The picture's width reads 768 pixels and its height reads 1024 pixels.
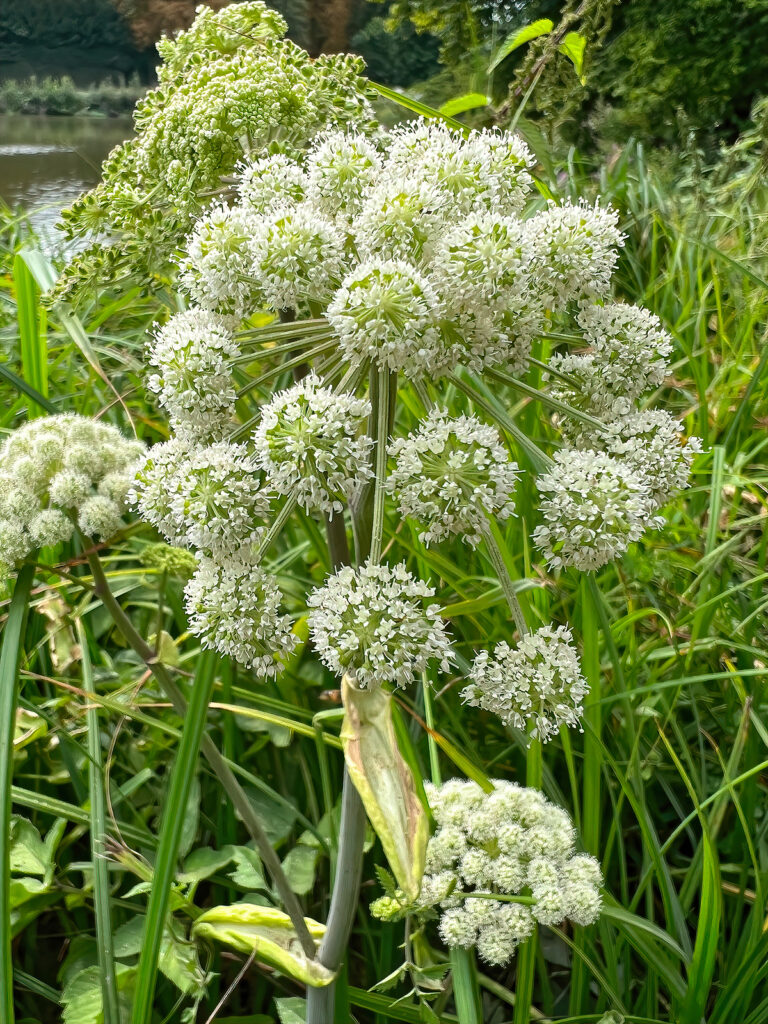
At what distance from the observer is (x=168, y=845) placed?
79 centimetres

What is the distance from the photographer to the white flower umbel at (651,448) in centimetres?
77

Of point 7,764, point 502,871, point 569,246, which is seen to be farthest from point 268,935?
point 569,246

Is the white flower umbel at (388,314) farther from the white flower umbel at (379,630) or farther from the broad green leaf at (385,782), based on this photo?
the broad green leaf at (385,782)

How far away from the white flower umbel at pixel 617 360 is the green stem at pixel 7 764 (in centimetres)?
67

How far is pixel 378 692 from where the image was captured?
29.3 inches

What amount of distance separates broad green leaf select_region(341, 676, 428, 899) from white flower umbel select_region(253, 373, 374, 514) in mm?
198

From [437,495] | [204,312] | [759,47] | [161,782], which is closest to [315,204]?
[204,312]

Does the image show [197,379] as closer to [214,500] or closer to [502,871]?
[214,500]

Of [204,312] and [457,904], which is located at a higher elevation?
[204,312]

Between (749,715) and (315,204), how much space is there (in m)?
1.11

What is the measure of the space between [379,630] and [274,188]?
489mm

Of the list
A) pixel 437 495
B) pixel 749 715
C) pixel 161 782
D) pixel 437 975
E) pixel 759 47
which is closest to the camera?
pixel 437 495

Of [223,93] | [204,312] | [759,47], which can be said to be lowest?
[204,312]

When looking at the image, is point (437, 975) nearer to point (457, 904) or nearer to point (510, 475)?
point (457, 904)
